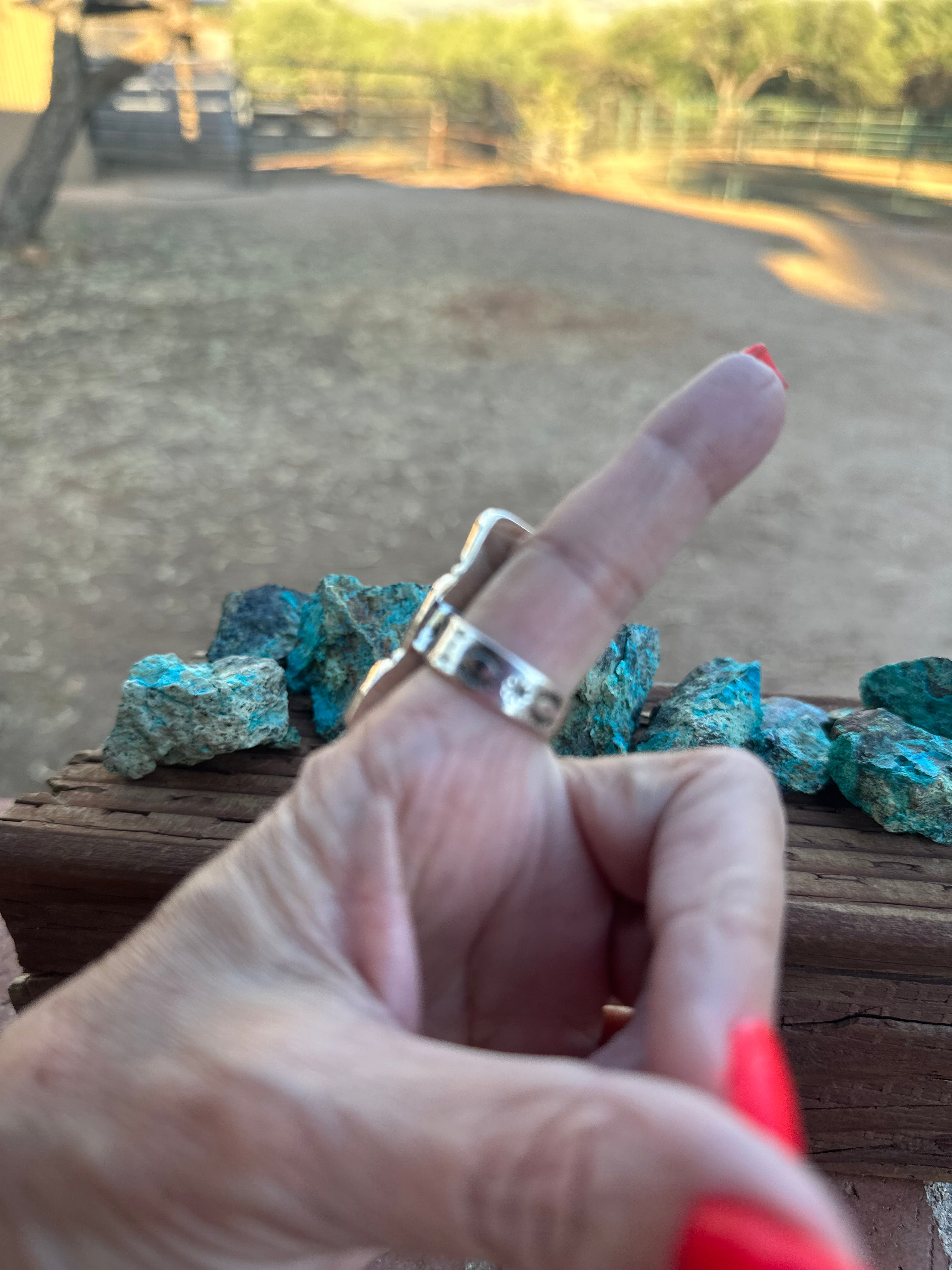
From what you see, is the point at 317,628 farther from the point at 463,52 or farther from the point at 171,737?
the point at 463,52

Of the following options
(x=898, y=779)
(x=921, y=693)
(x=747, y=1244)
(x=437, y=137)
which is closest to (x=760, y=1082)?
(x=747, y=1244)

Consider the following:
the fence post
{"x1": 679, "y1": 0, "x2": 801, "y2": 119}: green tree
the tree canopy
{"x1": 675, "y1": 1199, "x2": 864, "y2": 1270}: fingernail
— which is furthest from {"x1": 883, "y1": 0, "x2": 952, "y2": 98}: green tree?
{"x1": 675, "y1": 1199, "x2": 864, "y2": 1270}: fingernail

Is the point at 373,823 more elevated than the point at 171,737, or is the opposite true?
the point at 373,823

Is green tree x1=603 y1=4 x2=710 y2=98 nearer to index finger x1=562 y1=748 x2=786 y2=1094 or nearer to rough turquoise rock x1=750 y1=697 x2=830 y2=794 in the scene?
rough turquoise rock x1=750 y1=697 x2=830 y2=794

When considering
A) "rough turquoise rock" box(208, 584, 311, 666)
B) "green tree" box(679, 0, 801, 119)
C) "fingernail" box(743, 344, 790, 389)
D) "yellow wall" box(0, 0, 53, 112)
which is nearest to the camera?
"fingernail" box(743, 344, 790, 389)

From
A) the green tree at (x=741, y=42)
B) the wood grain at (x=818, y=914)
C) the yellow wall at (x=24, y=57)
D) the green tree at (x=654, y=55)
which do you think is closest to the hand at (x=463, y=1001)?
the wood grain at (x=818, y=914)

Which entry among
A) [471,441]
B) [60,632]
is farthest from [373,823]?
[471,441]
